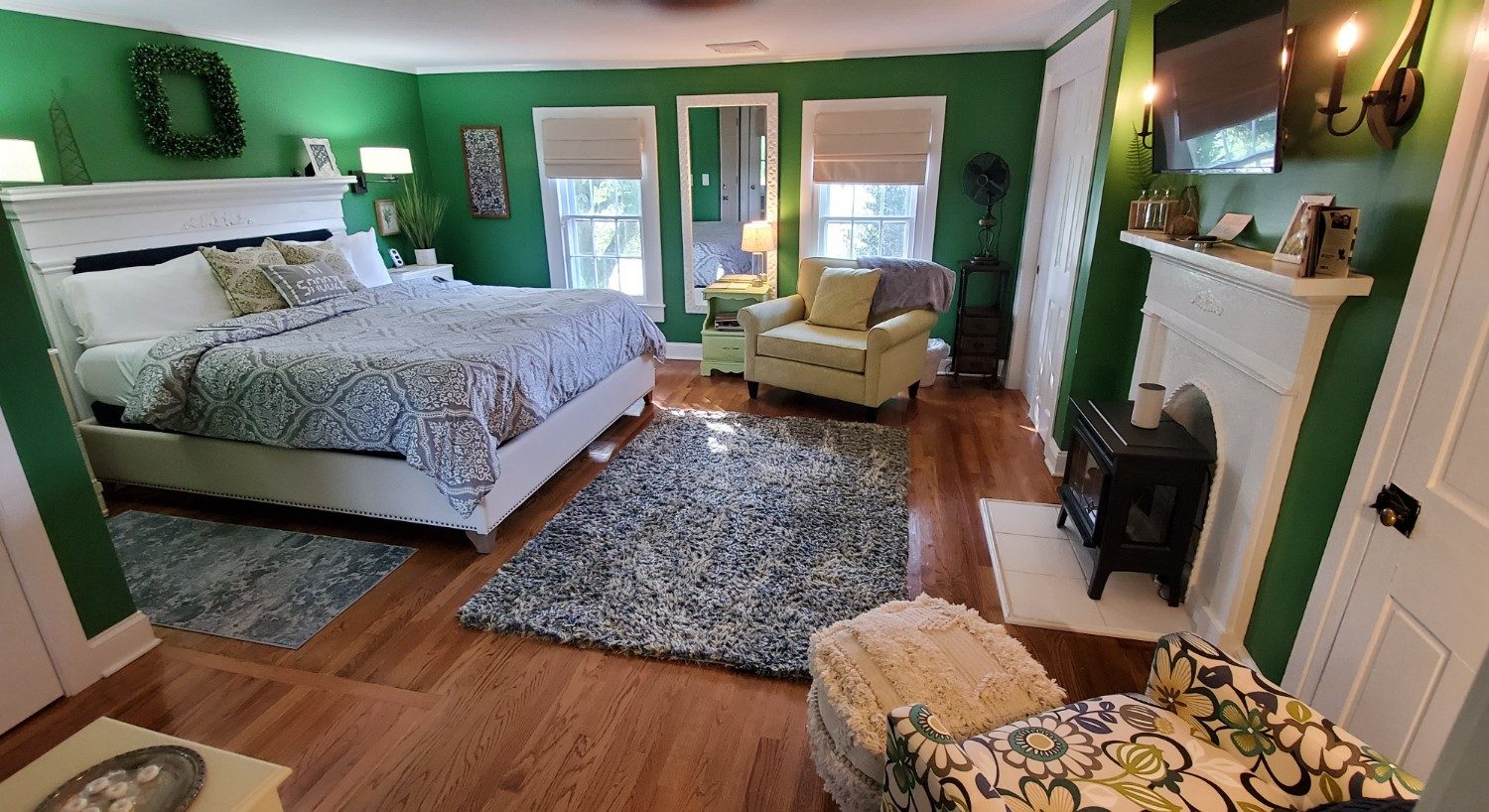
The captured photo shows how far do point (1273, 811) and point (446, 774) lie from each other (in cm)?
178

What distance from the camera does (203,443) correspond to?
2912 mm

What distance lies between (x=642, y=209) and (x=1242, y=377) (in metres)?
4.28

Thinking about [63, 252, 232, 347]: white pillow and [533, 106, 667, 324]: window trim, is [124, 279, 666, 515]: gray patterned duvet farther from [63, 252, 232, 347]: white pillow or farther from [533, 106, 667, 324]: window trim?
[533, 106, 667, 324]: window trim

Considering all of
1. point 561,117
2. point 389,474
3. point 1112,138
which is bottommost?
point 389,474

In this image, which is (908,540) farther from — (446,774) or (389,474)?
(389,474)

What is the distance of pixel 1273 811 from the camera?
3.63 feet

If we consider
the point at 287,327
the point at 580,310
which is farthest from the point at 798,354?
the point at 287,327

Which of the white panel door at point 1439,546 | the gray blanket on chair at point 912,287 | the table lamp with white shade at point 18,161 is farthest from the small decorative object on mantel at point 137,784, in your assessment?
the gray blanket on chair at point 912,287

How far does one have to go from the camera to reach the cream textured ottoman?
1426 mm

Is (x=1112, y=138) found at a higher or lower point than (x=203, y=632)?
higher

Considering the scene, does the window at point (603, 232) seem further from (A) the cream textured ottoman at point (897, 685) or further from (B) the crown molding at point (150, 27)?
(A) the cream textured ottoman at point (897, 685)

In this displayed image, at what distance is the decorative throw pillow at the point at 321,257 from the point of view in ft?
12.6

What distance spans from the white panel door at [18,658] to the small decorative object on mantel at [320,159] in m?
3.33

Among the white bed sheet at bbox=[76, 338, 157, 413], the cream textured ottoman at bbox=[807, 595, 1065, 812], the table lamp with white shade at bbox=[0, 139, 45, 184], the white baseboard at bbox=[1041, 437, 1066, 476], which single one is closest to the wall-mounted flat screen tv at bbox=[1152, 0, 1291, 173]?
the white baseboard at bbox=[1041, 437, 1066, 476]
